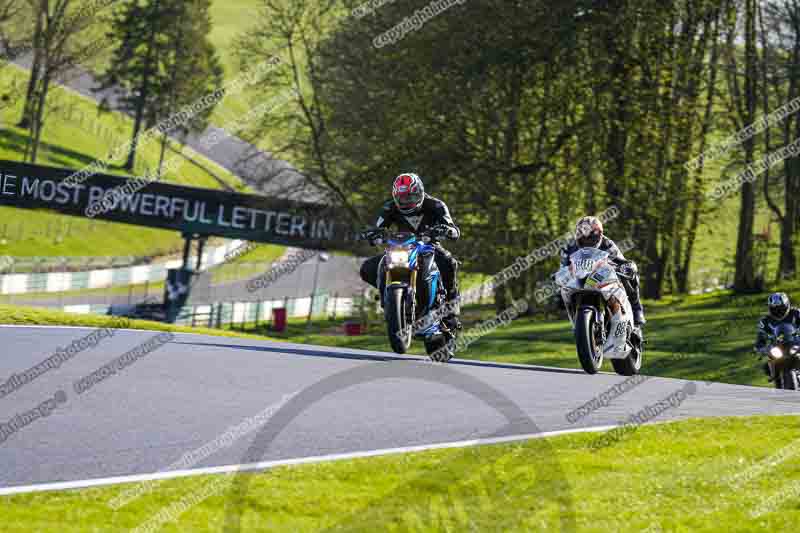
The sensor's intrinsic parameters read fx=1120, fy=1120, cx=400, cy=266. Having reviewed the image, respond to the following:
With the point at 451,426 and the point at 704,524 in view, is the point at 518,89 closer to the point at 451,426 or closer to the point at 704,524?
the point at 451,426

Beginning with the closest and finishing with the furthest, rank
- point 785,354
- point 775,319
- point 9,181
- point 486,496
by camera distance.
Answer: point 486,496
point 785,354
point 775,319
point 9,181

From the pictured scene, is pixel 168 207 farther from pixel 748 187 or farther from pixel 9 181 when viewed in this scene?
pixel 748 187

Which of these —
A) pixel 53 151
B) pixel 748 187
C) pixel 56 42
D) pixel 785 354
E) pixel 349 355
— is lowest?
pixel 349 355

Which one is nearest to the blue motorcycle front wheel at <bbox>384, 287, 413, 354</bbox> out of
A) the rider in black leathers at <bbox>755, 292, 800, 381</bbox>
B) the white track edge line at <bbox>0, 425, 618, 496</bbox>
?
the white track edge line at <bbox>0, 425, 618, 496</bbox>

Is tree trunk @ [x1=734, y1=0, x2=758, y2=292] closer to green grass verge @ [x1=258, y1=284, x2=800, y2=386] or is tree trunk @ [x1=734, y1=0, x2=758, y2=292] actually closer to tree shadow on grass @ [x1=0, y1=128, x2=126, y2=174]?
green grass verge @ [x1=258, y1=284, x2=800, y2=386]

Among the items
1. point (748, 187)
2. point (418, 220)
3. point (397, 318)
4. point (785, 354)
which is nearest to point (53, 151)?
point (748, 187)

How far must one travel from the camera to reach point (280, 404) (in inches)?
408

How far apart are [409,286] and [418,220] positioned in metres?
0.99

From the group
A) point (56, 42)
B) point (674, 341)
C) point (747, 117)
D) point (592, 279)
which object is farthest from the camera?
point (56, 42)

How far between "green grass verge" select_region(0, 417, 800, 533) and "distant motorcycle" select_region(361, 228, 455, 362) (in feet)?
15.0

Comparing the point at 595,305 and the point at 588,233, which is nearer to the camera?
the point at 588,233

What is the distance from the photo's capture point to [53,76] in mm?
57594

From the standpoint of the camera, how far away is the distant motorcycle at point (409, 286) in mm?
13227

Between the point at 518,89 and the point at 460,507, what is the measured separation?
26399 mm
